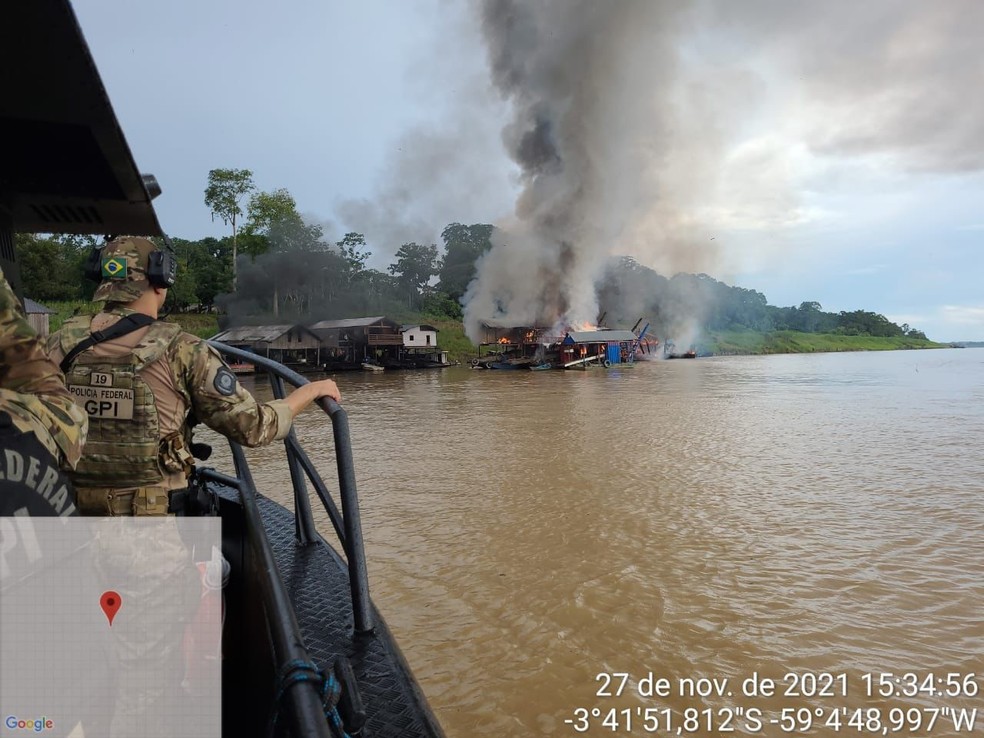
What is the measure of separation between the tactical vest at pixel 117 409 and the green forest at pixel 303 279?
27.6m

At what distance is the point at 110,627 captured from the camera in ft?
4.52

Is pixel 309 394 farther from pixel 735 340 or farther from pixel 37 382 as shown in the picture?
pixel 735 340

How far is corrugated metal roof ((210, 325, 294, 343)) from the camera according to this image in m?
41.9

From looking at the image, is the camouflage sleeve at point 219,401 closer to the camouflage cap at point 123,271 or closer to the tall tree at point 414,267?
the camouflage cap at point 123,271

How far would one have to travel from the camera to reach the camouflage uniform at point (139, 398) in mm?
1933

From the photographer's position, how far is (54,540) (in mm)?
1086

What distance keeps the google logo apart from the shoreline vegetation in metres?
38.5

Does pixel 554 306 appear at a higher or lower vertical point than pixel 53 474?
higher

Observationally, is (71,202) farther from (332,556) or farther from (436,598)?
(436,598)

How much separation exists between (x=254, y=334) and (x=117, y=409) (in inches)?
1731

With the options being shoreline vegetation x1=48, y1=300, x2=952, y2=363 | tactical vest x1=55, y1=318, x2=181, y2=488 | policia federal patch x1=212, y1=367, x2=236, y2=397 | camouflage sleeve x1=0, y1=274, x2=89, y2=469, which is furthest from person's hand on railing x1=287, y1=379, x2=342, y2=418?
Answer: shoreline vegetation x1=48, y1=300, x2=952, y2=363

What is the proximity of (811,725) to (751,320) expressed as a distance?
105 meters

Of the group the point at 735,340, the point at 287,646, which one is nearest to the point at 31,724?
the point at 287,646

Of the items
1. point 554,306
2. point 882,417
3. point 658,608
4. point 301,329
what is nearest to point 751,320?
point 554,306
